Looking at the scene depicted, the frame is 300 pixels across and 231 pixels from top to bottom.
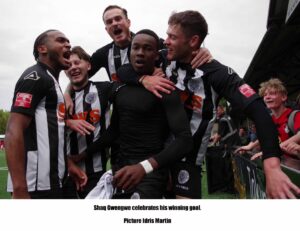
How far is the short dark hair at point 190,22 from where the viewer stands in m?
2.20

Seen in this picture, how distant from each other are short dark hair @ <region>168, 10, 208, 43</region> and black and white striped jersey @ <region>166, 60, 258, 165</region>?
211 mm

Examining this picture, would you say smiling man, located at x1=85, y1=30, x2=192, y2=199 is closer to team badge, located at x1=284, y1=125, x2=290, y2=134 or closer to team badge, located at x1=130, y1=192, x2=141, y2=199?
team badge, located at x1=130, y1=192, x2=141, y2=199

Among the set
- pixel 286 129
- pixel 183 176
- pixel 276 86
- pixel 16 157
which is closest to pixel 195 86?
pixel 183 176

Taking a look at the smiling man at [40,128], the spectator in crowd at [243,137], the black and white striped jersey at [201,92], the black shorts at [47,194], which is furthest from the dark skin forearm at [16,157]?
the spectator in crowd at [243,137]

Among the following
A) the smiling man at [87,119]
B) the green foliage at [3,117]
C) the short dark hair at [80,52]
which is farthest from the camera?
the green foliage at [3,117]

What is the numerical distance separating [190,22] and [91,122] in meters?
1.08

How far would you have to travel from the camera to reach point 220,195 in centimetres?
630

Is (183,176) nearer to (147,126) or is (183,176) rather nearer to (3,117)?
(147,126)

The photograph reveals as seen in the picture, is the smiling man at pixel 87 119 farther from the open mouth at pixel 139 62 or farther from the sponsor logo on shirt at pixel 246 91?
the sponsor logo on shirt at pixel 246 91

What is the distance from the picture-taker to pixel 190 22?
7.26ft

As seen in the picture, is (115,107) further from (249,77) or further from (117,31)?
(249,77)

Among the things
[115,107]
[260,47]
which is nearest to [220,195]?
[260,47]

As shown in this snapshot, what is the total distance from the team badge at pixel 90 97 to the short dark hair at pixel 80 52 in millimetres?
301

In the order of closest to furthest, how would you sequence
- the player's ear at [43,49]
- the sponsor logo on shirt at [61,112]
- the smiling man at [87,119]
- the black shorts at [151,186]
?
the black shorts at [151,186]
the sponsor logo on shirt at [61,112]
the player's ear at [43,49]
the smiling man at [87,119]
